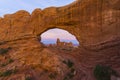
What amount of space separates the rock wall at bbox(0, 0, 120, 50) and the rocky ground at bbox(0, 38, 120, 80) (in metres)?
1.25

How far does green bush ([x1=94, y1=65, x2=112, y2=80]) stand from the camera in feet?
102

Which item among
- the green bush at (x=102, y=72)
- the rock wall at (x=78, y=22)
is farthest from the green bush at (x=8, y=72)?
the green bush at (x=102, y=72)

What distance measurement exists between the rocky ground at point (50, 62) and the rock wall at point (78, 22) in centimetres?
125

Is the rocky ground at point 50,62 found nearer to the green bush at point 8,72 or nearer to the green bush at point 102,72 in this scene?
the green bush at point 8,72

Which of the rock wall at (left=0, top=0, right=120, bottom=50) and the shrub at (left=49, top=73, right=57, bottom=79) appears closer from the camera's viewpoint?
the rock wall at (left=0, top=0, right=120, bottom=50)

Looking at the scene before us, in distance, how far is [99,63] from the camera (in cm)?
3359

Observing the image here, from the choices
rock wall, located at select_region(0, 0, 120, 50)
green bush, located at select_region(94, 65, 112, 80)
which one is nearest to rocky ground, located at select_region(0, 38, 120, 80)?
green bush, located at select_region(94, 65, 112, 80)

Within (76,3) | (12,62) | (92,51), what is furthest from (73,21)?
(12,62)

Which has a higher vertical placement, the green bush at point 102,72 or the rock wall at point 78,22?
the rock wall at point 78,22

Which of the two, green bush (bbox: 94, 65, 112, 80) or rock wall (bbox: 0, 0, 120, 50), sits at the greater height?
rock wall (bbox: 0, 0, 120, 50)

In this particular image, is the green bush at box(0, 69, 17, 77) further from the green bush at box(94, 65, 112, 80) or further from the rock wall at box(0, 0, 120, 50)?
the green bush at box(94, 65, 112, 80)

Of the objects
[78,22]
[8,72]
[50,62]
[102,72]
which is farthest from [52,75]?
[78,22]

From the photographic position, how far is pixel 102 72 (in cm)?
3116

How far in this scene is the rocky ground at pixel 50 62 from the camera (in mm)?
33188
